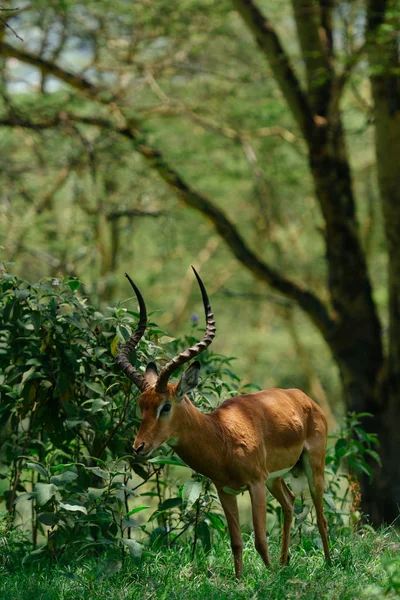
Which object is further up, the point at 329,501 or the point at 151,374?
the point at 151,374

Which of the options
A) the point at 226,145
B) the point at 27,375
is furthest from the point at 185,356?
the point at 226,145

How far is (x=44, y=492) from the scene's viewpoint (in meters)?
4.33

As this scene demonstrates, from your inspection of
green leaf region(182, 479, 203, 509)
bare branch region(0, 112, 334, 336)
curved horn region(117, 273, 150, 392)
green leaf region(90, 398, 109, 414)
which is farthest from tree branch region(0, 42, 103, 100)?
green leaf region(182, 479, 203, 509)

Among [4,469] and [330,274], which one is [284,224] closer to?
[330,274]

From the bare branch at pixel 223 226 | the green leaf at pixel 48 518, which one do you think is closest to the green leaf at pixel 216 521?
the green leaf at pixel 48 518

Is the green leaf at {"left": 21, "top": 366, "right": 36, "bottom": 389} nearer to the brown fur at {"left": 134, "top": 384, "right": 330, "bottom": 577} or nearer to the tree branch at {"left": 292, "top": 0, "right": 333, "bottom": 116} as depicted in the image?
the brown fur at {"left": 134, "top": 384, "right": 330, "bottom": 577}

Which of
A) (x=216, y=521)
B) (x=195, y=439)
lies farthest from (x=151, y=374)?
(x=216, y=521)

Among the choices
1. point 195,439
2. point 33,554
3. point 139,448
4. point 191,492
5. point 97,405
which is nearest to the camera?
point 139,448

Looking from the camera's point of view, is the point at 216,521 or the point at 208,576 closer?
the point at 208,576

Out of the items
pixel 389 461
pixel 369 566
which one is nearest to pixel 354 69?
pixel 389 461

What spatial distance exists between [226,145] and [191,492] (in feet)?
41.5

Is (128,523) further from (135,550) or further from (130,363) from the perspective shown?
(130,363)

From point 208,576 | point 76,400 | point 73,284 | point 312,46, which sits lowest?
point 208,576

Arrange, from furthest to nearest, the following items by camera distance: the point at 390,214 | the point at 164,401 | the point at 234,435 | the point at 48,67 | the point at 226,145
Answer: the point at 226,145 → the point at 48,67 → the point at 390,214 → the point at 234,435 → the point at 164,401
